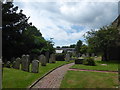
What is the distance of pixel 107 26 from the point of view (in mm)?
29281

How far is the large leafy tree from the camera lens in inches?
1059

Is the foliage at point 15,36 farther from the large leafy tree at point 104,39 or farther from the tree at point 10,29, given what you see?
the large leafy tree at point 104,39

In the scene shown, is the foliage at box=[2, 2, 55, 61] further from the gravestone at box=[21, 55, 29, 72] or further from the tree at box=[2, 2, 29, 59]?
the gravestone at box=[21, 55, 29, 72]

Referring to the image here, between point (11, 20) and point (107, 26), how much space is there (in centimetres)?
1947

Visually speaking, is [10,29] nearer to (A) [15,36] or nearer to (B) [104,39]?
(A) [15,36]

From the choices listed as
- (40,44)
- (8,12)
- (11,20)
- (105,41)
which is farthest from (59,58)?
(8,12)

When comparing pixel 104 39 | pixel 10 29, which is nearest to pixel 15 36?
pixel 10 29

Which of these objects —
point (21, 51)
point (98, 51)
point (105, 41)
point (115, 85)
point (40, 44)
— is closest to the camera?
point (115, 85)

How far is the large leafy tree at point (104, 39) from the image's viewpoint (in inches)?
1059

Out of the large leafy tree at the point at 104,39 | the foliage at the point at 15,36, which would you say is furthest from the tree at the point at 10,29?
the large leafy tree at the point at 104,39

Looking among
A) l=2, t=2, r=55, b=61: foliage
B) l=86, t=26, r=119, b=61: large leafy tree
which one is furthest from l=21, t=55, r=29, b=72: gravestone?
l=86, t=26, r=119, b=61: large leafy tree

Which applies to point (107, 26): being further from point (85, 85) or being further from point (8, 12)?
point (85, 85)

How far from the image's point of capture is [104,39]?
1074 inches

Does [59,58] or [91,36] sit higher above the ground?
[91,36]
